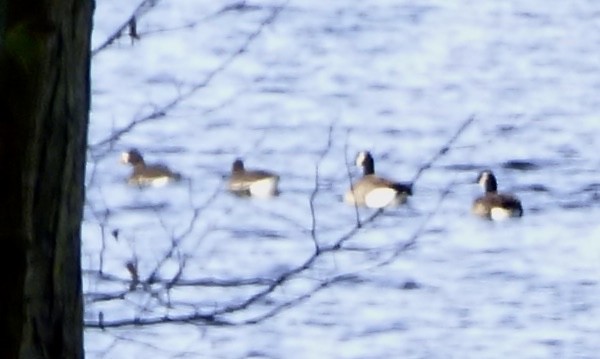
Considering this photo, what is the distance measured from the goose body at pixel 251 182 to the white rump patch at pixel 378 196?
57 centimetres

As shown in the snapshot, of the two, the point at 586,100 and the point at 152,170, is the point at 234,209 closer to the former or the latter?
the point at 152,170

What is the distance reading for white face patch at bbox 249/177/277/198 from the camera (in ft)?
29.7

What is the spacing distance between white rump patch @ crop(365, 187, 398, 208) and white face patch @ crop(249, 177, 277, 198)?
0.55 m

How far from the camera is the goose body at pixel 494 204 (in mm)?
9273

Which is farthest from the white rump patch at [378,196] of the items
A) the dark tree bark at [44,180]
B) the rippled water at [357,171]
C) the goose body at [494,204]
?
the dark tree bark at [44,180]

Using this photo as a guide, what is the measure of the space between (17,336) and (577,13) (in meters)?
14.1

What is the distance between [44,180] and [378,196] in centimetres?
717

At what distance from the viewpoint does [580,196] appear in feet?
32.8

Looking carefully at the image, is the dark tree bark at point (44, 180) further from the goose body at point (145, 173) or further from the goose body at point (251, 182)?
the goose body at point (251, 182)

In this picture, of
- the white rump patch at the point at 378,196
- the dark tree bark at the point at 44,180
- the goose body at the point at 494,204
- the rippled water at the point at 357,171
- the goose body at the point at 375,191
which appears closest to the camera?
the dark tree bark at the point at 44,180

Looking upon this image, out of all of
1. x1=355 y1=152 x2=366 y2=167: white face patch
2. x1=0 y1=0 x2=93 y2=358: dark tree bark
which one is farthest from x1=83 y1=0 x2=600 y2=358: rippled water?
x1=0 y1=0 x2=93 y2=358: dark tree bark

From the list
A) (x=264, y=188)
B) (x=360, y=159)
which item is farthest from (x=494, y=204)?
(x=360, y=159)

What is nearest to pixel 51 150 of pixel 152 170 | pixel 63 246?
pixel 63 246

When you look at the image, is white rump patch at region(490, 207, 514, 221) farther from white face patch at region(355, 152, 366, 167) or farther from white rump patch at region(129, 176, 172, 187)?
white rump patch at region(129, 176, 172, 187)
